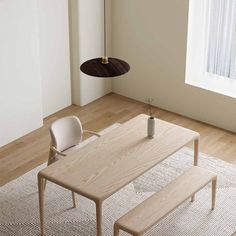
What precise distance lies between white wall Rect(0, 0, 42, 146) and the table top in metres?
1.64

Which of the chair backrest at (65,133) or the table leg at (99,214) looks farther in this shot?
the chair backrest at (65,133)

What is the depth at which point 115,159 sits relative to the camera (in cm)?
557

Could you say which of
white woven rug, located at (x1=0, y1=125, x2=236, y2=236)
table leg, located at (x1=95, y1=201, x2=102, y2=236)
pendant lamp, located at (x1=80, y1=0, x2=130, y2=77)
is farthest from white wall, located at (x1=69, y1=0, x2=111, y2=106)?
table leg, located at (x1=95, y1=201, x2=102, y2=236)

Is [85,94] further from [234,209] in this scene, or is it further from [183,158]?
[234,209]

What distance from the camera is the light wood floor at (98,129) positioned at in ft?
22.6

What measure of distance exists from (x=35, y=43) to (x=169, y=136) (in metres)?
2.16

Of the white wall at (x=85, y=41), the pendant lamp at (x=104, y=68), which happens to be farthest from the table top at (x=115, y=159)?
the white wall at (x=85, y=41)

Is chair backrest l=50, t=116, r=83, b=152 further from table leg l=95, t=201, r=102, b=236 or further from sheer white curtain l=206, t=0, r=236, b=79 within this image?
sheer white curtain l=206, t=0, r=236, b=79

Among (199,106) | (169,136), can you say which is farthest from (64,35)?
(169,136)

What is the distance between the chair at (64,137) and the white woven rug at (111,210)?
23cm

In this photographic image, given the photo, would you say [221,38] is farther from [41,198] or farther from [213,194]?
[41,198]

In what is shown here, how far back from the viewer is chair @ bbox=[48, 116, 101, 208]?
235 inches

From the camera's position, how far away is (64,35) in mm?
7766

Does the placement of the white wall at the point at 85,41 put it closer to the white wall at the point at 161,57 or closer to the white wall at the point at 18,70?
the white wall at the point at 161,57
